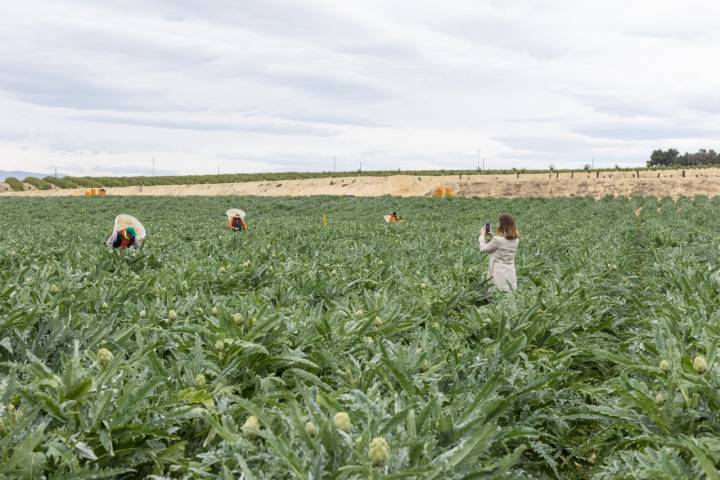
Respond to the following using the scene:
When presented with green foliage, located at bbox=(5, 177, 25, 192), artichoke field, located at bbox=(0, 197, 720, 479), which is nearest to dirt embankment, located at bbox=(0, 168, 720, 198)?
green foliage, located at bbox=(5, 177, 25, 192)

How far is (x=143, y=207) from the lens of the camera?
3397 cm

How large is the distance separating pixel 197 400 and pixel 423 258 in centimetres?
687

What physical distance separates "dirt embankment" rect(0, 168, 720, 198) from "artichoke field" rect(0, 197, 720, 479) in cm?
3923

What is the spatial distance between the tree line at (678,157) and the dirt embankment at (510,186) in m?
44.4

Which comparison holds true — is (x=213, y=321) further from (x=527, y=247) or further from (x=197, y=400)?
(x=527, y=247)

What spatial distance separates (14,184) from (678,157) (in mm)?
97880

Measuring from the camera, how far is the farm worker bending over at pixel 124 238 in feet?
27.9

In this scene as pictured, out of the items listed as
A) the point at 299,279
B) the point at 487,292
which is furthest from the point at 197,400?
the point at 487,292

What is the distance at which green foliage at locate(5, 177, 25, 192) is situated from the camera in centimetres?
6569

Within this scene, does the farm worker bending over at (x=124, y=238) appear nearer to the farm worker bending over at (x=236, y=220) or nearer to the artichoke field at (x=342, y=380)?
the artichoke field at (x=342, y=380)

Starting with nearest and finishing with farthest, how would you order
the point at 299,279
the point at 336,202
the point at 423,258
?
the point at 299,279 → the point at 423,258 → the point at 336,202

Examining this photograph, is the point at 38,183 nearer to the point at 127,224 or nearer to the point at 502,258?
the point at 127,224

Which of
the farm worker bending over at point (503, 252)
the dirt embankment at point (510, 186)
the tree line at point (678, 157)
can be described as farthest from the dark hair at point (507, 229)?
the tree line at point (678, 157)

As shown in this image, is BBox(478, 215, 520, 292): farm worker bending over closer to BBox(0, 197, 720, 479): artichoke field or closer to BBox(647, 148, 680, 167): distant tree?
BBox(0, 197, 720, 479): artichoke field
